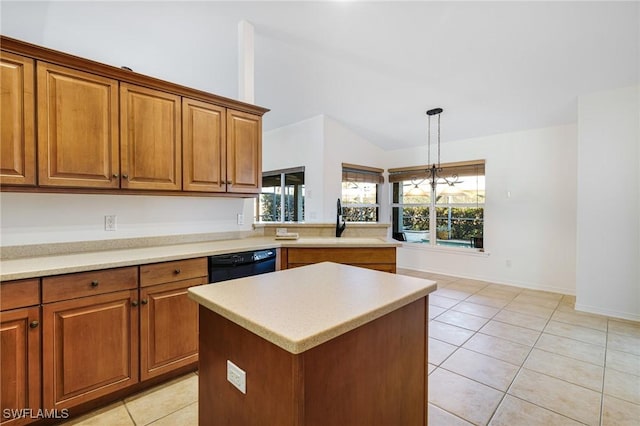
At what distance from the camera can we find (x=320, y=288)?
1.26 metres

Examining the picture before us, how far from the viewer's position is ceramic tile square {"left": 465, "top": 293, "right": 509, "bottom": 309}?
3.67 m

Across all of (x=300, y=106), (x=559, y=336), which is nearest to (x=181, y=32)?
(x=300, y=106)

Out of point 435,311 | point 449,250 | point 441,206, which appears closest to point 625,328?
point 435,311

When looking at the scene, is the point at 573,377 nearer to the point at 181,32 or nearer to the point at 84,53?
the point at 181,32

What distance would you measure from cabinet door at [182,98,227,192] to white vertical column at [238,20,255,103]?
1.57ft

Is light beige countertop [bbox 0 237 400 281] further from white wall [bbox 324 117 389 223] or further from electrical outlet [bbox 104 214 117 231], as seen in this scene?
white wall [bbox 324 117 389 223]

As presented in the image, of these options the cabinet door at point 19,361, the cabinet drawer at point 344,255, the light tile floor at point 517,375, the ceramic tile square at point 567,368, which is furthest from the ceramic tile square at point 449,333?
the cabinet door at point 19,361

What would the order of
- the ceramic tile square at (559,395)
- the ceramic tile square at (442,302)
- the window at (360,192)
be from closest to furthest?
the ceramic tile square at (559,395) → the ceramic tile square at (442,302) → the window at (360,192)

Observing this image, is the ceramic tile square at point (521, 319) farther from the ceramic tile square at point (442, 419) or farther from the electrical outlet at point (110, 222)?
the electrical outlet at point (110, 222)

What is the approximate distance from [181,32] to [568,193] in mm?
5159

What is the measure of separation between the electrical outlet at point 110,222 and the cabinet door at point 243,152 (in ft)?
2.92

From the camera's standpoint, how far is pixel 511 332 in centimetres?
288

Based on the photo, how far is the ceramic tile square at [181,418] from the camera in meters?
1.66

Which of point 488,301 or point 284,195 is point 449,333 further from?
point 284,195
